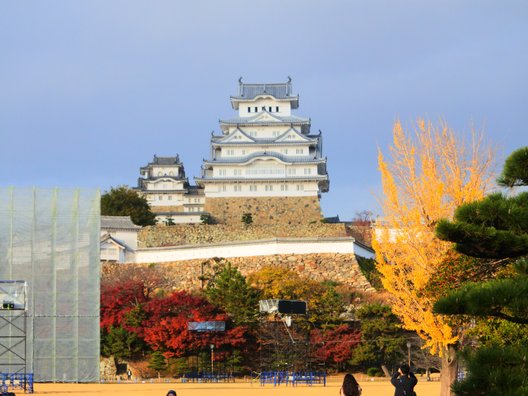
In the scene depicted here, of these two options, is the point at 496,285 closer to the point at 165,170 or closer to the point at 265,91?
the point at 265,91

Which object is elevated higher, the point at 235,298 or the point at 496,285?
the point at 235,298

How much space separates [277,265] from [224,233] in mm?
5410

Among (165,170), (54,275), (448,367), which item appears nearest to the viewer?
(448,367)

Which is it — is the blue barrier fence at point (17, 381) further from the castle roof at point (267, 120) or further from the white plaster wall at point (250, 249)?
the castle roof at point (267, 120)

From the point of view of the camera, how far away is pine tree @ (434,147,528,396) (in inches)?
343

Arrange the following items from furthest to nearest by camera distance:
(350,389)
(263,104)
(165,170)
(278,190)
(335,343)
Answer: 1. (165,170)
2. (263,104)
3. (278,190)
4. (335,343)
5. (350,389)

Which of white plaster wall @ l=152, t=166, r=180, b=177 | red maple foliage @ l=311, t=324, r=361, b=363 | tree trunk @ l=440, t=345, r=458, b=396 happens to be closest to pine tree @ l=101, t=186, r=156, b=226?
white plaster wall @ l=152, t=166, r=180, b=177

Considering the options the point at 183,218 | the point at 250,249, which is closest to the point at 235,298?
the point at 250,249

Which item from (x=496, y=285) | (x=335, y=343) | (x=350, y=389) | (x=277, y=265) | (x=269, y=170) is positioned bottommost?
(x=350, y=389)

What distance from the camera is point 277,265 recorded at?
42.3 meters

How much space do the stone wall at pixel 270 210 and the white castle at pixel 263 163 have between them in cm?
5

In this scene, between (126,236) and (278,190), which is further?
(278,190)

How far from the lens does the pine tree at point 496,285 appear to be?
871 centimetres

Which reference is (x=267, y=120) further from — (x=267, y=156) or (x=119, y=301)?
(x=119, y=301)
